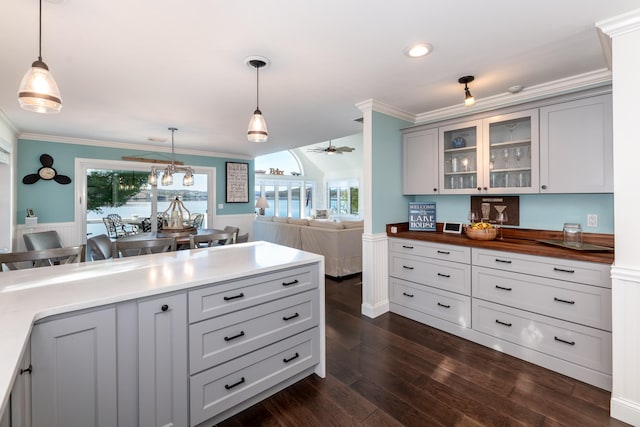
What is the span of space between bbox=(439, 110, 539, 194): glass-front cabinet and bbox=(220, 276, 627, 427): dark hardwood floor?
1.54 meters

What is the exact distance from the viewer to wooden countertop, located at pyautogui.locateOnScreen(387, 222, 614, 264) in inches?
83.0

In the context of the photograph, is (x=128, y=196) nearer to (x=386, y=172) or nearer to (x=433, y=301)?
(x=386, y=172)

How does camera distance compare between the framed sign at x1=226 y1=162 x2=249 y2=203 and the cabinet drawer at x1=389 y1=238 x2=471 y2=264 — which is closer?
the cabinet drawer at x1=389 y1=238 x2=471 y2=264

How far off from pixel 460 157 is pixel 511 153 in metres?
0.48

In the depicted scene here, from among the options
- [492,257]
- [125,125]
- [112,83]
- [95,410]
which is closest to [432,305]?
[492,257]

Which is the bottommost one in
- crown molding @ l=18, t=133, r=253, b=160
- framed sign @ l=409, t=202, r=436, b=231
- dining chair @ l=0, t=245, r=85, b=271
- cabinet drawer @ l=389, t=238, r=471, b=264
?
cabinet drawer @ l=389, t=238, r=471, b=264

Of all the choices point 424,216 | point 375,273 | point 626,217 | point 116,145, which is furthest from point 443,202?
point 116,145

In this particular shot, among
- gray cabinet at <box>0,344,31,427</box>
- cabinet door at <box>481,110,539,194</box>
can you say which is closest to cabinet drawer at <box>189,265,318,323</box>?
gray cabinet at <box>0,344,31,427</box>

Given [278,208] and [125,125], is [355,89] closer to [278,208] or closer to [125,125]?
[125,125]

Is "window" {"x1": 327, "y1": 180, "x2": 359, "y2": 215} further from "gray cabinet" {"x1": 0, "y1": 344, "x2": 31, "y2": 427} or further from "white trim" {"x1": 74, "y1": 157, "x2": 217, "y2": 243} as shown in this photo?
"gray cabinet" {"x1": 0, "y1": 344, "x2": 31, "y2": 427}

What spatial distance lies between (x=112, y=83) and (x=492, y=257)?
3.69 m

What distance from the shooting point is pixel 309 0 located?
155cm

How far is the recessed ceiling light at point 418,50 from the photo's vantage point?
2.01 metres

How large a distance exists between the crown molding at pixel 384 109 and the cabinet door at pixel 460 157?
0.53 metres
